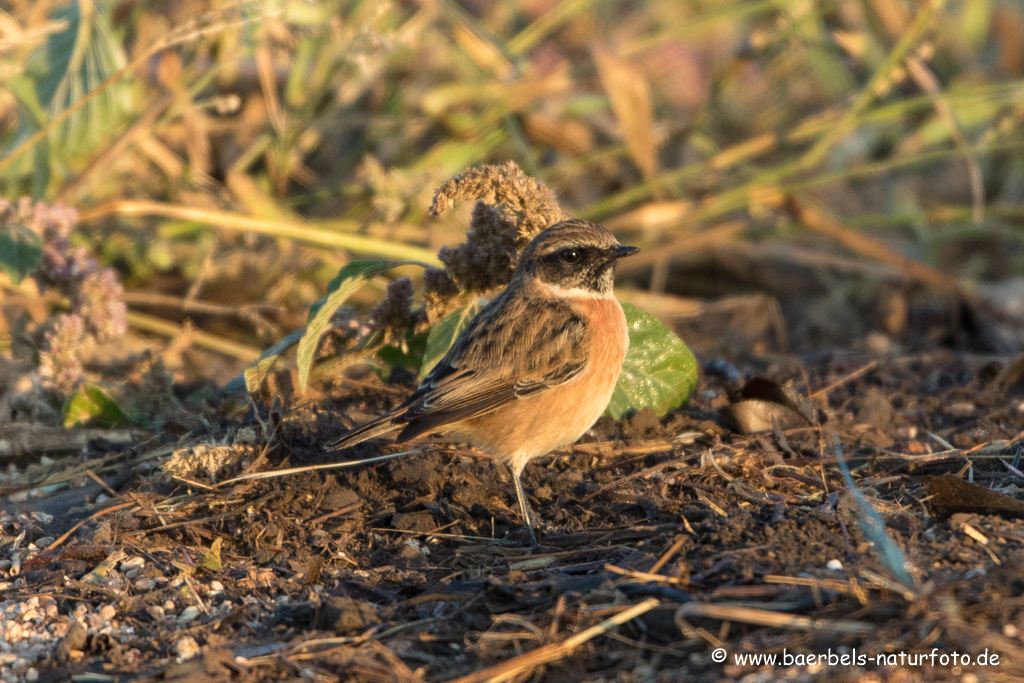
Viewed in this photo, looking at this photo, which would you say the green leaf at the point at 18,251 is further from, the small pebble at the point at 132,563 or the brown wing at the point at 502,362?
the brown wing at the point at 502,362

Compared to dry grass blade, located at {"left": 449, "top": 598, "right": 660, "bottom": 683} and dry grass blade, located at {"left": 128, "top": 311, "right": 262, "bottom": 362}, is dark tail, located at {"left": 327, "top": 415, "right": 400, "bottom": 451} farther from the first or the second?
dry grass blade, located at {"left": 128, "top": 311, "right": 262, "bottom": 362}

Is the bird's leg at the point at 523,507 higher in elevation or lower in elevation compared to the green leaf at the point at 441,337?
Answer: lower

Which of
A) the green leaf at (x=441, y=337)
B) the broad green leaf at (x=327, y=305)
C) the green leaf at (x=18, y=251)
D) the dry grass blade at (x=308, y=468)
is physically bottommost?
the dry grass blade at (x=308, y=468)

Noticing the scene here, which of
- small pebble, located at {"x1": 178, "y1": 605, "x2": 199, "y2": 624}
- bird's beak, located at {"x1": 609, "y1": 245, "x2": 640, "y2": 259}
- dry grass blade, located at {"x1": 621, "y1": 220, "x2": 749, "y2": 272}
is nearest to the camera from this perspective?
small pebble, located at {"x1": 178, "y1": 605, "x2": 199, "y2": 624}

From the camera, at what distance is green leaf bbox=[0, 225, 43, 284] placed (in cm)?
519

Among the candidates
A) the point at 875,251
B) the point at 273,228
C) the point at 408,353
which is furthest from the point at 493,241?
the point at 875,251

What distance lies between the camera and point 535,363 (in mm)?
4852

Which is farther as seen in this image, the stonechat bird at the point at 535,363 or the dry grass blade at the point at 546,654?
the stonechat bird at the point at 535,363

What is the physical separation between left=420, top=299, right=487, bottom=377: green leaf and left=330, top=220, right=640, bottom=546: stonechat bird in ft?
0.34

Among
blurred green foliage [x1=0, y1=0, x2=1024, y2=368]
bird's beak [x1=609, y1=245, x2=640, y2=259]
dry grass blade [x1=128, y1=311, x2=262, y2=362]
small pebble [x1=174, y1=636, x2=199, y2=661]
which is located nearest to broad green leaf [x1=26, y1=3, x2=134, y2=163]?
blurred green foliage [x1=0, y1=0, x2=1024, y2=368]

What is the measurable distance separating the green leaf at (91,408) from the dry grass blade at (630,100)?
4.67 m

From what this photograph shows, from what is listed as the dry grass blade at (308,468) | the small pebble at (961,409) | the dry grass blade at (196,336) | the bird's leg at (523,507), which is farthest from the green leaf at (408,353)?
the small pebble at (961,409)

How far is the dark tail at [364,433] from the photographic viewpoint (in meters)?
4.46

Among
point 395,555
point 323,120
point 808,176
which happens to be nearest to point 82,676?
point 395,555
